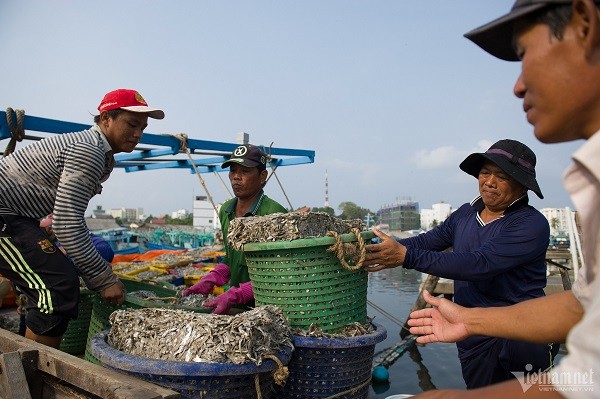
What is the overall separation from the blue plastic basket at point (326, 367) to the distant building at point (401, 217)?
62.5 m

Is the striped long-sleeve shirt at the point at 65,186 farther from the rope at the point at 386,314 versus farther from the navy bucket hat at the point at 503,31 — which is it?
the navy bucket hat at the point at 503,31

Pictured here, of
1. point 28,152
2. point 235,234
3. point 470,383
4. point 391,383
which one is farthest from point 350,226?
point 391,383

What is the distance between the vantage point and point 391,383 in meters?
6.91

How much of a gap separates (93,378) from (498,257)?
2104mm

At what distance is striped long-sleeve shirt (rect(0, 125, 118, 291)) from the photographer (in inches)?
103

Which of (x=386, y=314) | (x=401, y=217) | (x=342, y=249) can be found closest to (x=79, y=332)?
(x=342, y=249)

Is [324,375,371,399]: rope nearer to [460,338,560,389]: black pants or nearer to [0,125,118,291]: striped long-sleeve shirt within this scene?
[460,338,560,389]: black pants

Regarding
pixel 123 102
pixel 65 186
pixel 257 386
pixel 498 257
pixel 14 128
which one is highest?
pixel 14 128

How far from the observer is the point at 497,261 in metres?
2.40

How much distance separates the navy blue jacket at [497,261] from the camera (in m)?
2.41

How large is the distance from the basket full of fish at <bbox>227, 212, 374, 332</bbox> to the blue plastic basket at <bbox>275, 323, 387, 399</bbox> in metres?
0.12

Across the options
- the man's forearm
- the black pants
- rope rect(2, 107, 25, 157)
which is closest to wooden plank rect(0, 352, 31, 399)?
the man's forearm

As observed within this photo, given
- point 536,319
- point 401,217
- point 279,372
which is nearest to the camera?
point 536,319

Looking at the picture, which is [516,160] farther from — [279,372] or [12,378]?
[12,378]
